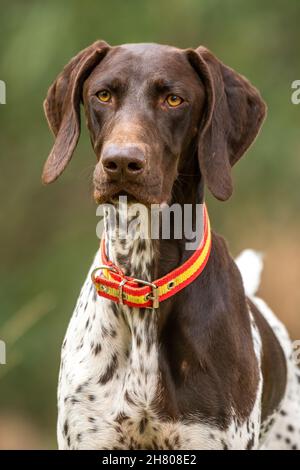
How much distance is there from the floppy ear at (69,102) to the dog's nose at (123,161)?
57 centimetres

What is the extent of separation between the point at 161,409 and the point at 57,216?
8364 mm

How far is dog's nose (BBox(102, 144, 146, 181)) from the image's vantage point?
173 inches

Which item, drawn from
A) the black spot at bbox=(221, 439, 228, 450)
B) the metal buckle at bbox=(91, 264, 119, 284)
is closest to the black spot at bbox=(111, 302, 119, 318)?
the metal buckle at bbox=(91, 264, 119, 284)

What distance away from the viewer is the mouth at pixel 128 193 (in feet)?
14.8

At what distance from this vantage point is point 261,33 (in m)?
12.6

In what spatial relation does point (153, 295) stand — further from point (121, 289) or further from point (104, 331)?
point (104, 331)

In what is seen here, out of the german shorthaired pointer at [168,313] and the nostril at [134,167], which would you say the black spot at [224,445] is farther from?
the nostril at [134,167]

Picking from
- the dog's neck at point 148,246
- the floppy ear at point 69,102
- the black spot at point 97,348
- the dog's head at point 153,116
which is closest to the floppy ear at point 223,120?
the dog's head at point 153,116

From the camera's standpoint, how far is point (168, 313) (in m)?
4.93

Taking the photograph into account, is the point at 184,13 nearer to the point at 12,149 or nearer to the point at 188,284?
the point at 12,149

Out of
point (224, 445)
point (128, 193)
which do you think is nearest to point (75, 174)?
point (224, 445)

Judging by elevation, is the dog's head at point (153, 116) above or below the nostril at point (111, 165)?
above

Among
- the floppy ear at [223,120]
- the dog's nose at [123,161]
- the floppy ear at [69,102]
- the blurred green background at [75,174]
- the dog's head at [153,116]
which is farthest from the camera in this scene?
the blurred green background at [75,174]

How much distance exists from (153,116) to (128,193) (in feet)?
1.12
